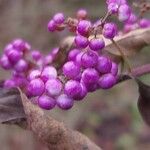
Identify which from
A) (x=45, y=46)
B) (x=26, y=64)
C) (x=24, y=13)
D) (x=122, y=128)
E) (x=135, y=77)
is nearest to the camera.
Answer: (x=135, y=77)

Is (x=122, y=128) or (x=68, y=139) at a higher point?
(x=68, y=139)

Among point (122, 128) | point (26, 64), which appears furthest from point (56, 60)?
point (122, 128)

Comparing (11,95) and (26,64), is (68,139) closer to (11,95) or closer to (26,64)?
(11,95)

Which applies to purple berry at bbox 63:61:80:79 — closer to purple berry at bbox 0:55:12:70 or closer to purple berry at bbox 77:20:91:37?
purple berry at bbox 77:20:91:37

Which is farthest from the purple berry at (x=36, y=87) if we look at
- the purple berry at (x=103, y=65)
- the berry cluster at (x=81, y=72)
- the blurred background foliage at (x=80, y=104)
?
the blurred background foliage at (x=80, y=104)

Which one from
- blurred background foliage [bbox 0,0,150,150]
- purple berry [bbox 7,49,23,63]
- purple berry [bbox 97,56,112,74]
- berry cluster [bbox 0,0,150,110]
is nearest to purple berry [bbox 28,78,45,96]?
berry cluster [bbox 0,0,150,110]

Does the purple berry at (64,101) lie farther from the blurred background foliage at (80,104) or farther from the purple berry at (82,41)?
the blurred background foliage at (80,104)
